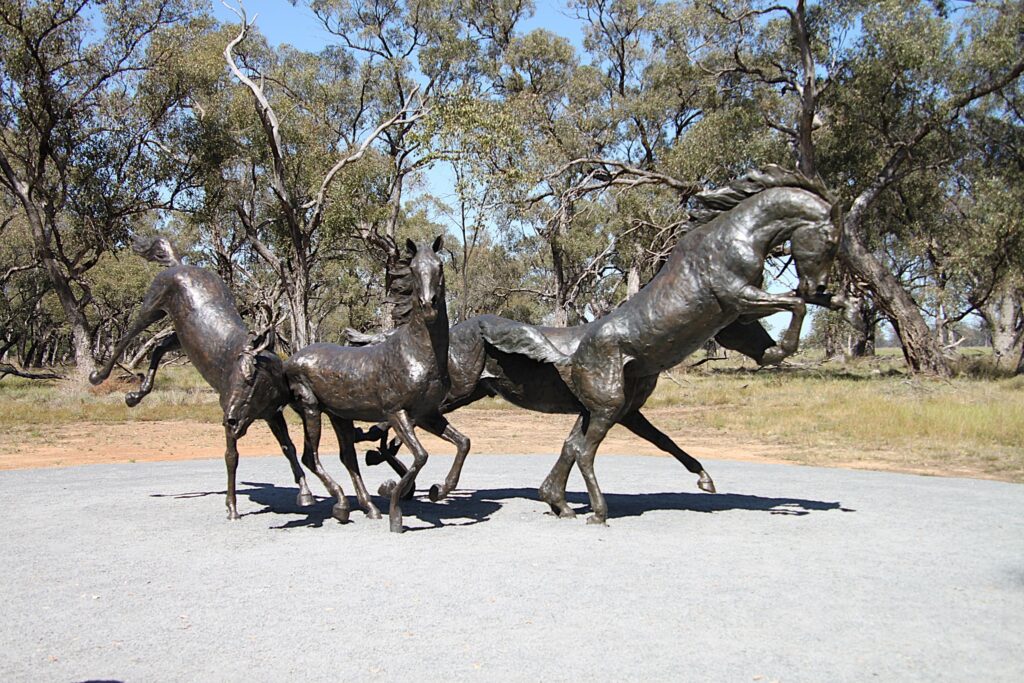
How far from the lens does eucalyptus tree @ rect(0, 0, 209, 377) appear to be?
22484mm

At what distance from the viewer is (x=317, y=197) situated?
26.3 meters

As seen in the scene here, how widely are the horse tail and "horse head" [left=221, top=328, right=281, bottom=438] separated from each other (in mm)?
1896

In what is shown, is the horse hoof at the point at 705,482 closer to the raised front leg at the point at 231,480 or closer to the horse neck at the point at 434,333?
the horse neck at the point at 434,333

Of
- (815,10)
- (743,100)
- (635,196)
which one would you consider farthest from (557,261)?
(815,10)

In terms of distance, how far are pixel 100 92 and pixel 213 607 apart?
24.2 metres

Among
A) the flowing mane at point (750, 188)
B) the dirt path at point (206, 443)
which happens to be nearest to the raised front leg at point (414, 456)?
the flowing mane at point (750, 188)

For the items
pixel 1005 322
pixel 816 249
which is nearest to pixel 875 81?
pixel 1005 322

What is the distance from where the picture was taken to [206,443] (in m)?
14.7

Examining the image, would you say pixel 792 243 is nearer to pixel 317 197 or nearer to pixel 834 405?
pixel 834 405

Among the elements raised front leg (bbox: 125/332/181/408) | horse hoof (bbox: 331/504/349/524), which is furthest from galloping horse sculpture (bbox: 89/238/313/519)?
horse hoof (bbox: 331/504/349/524)

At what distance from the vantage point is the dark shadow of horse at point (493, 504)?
744 cm

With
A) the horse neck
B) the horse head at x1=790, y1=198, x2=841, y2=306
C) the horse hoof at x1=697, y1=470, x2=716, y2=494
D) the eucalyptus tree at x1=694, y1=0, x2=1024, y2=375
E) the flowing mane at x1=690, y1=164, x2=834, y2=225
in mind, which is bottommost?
the horse hoof at x1=697, y1=470, x2=716, y2=494

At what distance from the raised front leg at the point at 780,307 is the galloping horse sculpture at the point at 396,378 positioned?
7.68ft

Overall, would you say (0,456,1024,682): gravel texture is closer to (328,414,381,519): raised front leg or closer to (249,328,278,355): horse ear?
(328,414,381,519): raised front leg
